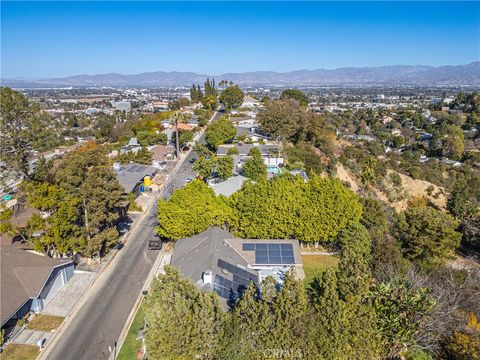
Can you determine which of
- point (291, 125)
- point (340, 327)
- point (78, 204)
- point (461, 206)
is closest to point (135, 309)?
point (78, 204)

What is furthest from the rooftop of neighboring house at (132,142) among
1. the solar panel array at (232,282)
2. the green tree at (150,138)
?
the solar panel array at (232,282)

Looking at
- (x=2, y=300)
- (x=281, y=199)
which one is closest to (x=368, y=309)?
(x=281, y=199)

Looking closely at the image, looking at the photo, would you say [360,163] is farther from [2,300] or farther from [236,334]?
[2,300]

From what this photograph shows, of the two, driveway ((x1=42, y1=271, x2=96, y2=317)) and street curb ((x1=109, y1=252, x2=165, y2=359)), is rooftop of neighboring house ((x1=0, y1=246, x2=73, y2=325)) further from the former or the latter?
street curb ((x1=109, y1=252, x2=165, y2=359))

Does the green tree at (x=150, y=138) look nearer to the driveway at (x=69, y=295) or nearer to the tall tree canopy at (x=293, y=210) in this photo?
the tall tree canopy at (x=293, y=210)

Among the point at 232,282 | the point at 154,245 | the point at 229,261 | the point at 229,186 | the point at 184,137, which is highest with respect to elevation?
the point at 229,261

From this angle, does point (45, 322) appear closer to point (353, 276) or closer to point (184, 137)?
point (353, 276)
